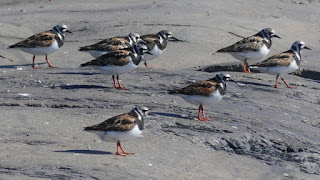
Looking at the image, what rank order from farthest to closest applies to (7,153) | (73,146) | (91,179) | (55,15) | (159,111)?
(55,15) → (159,111) → (73,146) → (7,153) → (91,179)

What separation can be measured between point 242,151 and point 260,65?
16.8 ft

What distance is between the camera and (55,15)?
23391 millimetres

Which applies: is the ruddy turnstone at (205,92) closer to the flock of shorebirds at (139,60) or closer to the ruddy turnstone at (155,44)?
the flock of shorebirds at (139,60)

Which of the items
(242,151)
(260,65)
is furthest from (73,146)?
(260,65)

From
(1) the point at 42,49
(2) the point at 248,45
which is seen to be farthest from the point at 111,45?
(2) the point at 248,45

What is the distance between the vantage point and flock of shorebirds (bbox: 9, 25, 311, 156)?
33.2ft

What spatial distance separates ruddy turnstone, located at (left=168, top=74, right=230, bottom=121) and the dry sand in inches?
15.5

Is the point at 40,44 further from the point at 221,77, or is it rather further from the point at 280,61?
the point at 221,77

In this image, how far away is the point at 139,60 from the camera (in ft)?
48.9

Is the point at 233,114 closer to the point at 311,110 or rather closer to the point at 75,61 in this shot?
the point at 311,110

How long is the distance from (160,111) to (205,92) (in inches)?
39.2

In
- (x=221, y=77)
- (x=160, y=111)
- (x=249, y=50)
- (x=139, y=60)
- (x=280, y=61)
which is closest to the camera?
(x=221, y=77)

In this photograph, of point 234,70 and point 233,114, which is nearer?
point 233,114

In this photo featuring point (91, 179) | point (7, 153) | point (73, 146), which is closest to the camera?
point (91, 179)
